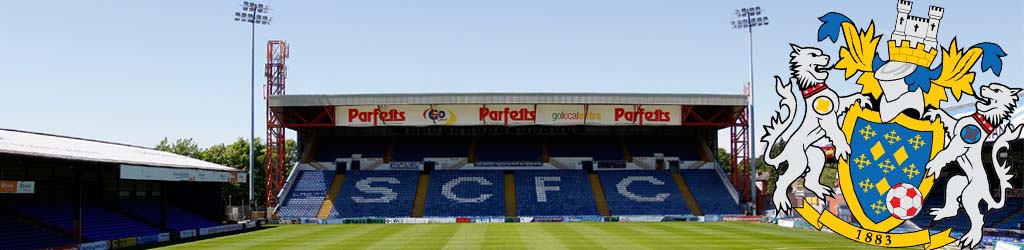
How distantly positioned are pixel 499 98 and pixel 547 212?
28.4ft

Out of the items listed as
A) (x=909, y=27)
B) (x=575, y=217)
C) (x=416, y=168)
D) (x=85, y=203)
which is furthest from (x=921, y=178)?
(x=416, y=168)

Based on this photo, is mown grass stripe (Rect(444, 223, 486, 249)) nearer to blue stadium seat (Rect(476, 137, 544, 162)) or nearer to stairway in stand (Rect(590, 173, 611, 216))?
stairway in stand (Rect(590, 173, 611, 216))

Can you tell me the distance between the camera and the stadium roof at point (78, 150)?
1220 inches

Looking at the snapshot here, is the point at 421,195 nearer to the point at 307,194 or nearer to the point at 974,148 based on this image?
the point at 307,194

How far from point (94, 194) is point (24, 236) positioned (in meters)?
8.90

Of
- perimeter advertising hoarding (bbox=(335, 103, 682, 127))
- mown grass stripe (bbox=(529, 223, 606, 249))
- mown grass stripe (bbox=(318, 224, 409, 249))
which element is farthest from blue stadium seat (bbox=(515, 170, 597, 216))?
mown grass stripe (bbox=(318, 224, 409, 249))

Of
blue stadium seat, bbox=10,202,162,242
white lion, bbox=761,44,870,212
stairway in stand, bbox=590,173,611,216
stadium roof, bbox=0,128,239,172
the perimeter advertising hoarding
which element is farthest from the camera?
the perimeter advertising hoarding

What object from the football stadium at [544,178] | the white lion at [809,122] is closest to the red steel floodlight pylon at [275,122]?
the football stadium at [544,178]

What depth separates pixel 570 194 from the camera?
5766 cm

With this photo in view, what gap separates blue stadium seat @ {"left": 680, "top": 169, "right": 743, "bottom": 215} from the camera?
5631 centimetres

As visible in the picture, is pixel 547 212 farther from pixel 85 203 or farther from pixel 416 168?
pixel 85 203

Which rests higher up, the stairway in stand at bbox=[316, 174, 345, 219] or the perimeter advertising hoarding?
the perimeter advertising hoarding

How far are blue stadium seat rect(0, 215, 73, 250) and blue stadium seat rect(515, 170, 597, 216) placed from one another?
29.8 meters

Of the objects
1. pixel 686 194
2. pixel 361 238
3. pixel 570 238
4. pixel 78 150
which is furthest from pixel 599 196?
pixel 78 150
